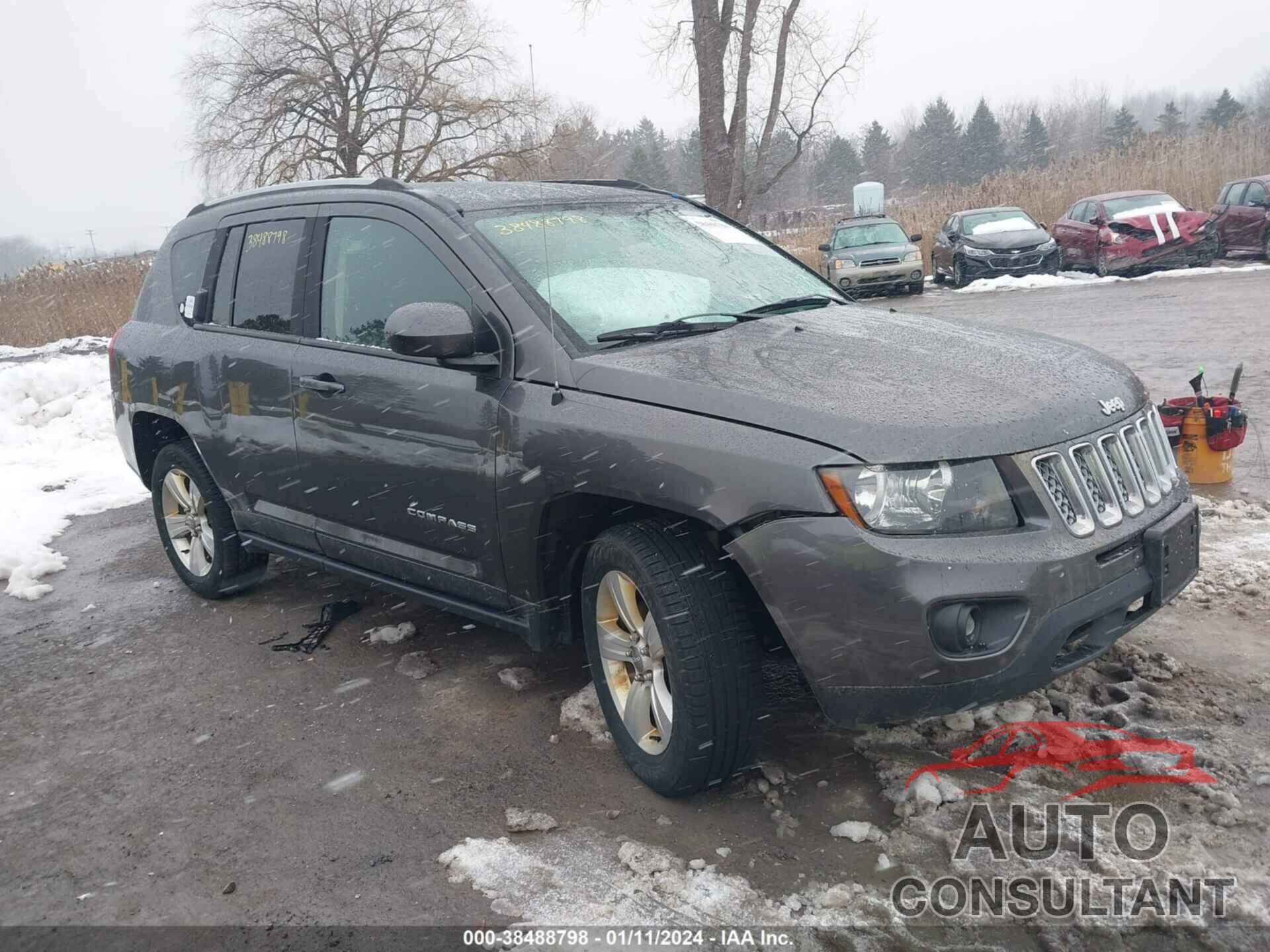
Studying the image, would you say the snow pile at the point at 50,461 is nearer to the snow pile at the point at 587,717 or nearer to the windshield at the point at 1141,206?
the snow pile at the point at 587,717

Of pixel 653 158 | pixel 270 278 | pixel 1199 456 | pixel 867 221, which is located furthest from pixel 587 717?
pixel 653 158

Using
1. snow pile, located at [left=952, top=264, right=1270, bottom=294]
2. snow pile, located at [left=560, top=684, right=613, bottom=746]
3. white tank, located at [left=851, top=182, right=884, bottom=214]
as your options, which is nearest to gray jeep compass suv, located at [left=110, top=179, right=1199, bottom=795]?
snow pile, located at [left=560, top=684, right=613, bottom=746]

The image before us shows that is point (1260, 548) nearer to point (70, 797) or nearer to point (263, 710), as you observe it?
point (263, 710)

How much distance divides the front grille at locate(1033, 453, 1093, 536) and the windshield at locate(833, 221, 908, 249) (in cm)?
1839

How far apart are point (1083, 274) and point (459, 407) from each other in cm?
1911

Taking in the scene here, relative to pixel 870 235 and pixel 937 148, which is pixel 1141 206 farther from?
pixel 937 148

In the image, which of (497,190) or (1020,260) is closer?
(497,190)

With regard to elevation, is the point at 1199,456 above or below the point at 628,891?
above

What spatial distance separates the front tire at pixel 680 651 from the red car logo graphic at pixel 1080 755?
0.62 metres

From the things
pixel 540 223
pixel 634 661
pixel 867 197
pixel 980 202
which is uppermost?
pixel 867 197

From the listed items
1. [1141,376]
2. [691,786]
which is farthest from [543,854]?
[1141,376]

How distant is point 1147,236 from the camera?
1897 cm

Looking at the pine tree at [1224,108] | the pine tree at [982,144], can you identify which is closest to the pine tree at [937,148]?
the pine tree at [982,144]

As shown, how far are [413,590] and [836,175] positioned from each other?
7551cm
